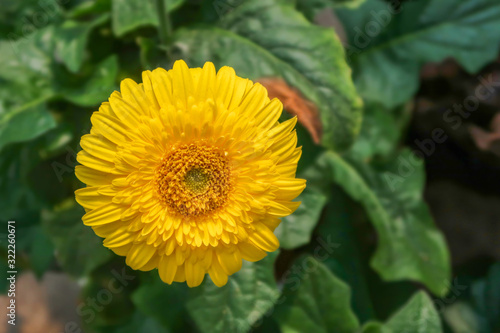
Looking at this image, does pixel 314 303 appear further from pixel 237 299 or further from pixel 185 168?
pixel 185 168

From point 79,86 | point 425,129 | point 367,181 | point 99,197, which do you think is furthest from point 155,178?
point 425,129

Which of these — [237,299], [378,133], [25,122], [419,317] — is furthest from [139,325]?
[378,133]

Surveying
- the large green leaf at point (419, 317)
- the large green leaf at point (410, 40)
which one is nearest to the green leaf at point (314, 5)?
the large green leaf at point (410, 40)

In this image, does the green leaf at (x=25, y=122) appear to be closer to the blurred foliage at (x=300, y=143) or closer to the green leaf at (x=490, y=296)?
the blurred foliage at (x=300, y=143)

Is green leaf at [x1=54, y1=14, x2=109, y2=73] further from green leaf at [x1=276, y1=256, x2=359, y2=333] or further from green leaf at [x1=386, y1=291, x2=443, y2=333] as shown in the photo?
green leaf at [x1=386, y1=291, x2=443, y2=333]

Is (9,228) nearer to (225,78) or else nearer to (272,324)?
(272,324)

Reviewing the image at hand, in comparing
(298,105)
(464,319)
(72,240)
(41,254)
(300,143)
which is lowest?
(464,319)

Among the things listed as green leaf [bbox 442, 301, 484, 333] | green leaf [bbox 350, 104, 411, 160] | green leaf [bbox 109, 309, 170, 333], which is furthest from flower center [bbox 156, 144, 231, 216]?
green leaf [bbox 442, 301, 484, 333]
